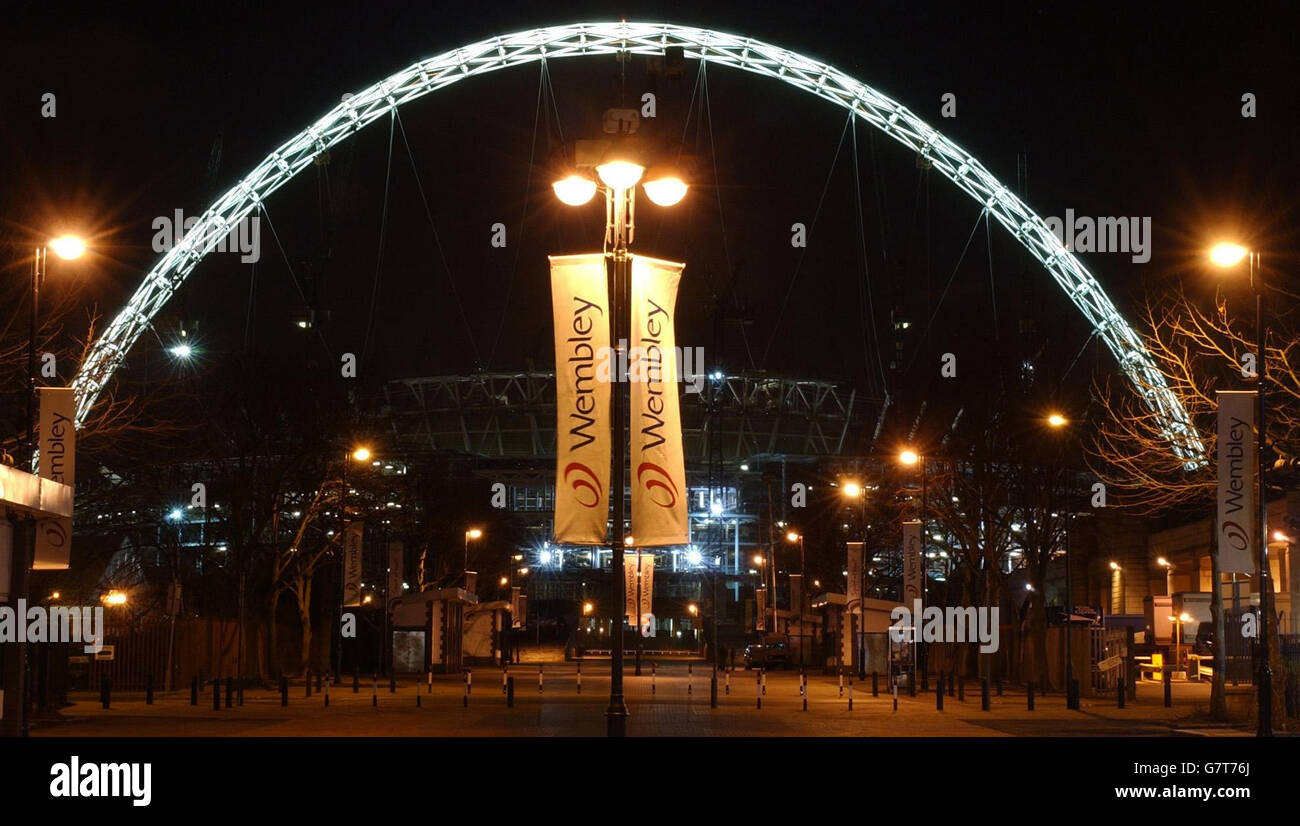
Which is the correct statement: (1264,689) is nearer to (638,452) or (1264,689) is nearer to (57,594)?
(638,452)

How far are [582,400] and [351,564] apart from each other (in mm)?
35867

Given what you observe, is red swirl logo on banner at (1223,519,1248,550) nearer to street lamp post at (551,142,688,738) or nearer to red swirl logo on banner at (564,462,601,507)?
street lamp post at (551,142,688,738)

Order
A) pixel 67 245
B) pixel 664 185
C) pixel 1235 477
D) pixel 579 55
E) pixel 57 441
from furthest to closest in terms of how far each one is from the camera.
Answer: pixel 579 55, pixel 57 441, pixel 1235 477, pixel 67 245, pixel 664 185

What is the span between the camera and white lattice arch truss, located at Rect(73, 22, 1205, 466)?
72812 millimetres

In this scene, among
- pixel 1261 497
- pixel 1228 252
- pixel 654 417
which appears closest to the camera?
pixel 654 417

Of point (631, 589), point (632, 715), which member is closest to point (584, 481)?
point (632, 715)

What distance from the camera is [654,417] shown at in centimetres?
2169

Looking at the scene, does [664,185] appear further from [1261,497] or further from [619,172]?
[1261,497]

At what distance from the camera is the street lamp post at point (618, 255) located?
832 inches

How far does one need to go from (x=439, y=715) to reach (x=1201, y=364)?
2316 cm

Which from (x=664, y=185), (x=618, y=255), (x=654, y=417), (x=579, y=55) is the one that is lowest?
(x=654, y=417)

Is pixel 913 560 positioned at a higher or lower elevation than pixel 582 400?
lower

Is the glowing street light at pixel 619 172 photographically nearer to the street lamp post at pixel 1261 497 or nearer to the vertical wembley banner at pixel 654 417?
the vertical wembley banner at pixel 654 417
